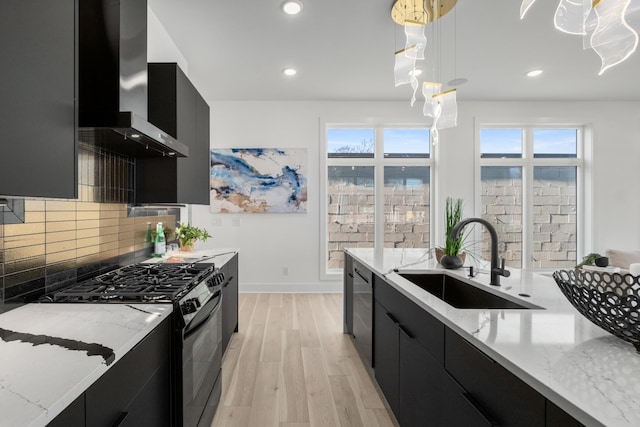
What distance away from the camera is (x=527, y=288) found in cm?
146

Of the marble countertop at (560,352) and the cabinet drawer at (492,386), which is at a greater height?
the marble countertop at (560,352)

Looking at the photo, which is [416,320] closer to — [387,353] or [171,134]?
[387,353]

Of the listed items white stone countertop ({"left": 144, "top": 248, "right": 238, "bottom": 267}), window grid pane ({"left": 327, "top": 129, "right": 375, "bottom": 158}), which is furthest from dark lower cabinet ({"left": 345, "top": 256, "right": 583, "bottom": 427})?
window grid pane ({"left": 327, "top": 129, "right": 375, "bottom": 158})

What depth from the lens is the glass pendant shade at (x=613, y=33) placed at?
108cm

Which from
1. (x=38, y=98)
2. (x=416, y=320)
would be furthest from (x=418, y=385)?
(x=38, y=98)

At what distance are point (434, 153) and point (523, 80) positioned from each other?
142 cm

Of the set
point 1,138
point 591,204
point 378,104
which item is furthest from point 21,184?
point 591,204

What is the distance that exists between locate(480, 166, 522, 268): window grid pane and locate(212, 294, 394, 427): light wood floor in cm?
308

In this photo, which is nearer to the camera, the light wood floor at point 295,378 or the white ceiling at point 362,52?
the light wood floor at point 295,378

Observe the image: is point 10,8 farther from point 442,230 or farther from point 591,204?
point 591,204

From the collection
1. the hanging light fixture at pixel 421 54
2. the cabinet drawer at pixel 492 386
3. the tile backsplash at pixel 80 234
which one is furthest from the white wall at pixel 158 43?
the cabinet drawer at pixel 492 386

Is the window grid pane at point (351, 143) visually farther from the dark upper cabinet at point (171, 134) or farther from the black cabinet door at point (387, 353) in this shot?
the black cabinet door at point (387, 353)

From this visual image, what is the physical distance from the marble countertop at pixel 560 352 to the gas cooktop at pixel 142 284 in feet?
3.54

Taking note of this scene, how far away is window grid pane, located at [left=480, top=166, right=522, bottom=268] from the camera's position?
4.91m
